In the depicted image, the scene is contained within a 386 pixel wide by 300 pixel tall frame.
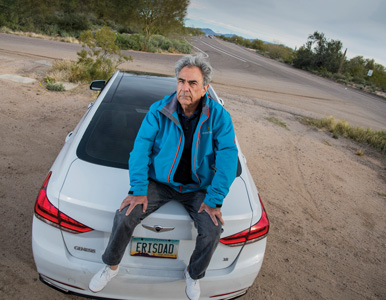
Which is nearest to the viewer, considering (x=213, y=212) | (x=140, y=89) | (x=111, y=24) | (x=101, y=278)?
(x=101, y=278)

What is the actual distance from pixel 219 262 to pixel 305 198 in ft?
9.71

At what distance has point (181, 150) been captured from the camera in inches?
76.5

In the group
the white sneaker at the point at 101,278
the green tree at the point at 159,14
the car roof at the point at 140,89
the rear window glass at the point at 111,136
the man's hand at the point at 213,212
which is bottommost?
the white sneaker at the point at 101,278

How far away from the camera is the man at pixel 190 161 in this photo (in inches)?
69.1

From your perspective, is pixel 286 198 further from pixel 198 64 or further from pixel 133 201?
pixel 133 201

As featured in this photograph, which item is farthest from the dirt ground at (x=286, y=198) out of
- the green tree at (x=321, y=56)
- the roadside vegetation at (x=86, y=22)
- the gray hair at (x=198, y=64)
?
the green tree at (x=321, y=56)

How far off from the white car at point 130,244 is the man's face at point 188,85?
0.71m

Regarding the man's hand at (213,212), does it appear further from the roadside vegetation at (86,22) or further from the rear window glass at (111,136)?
the roadside vegetation at (86,22)

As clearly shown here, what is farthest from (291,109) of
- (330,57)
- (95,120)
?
(330,57)

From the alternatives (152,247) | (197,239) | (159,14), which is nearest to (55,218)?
(152,247)

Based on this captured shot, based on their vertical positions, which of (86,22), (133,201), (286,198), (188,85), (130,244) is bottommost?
(286,198)

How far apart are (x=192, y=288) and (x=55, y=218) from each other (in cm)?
95

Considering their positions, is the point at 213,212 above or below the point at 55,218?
above

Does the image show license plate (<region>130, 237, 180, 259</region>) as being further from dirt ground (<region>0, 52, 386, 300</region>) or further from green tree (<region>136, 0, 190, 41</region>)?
green tree (<region>136, 0, 190, 41</region>)
